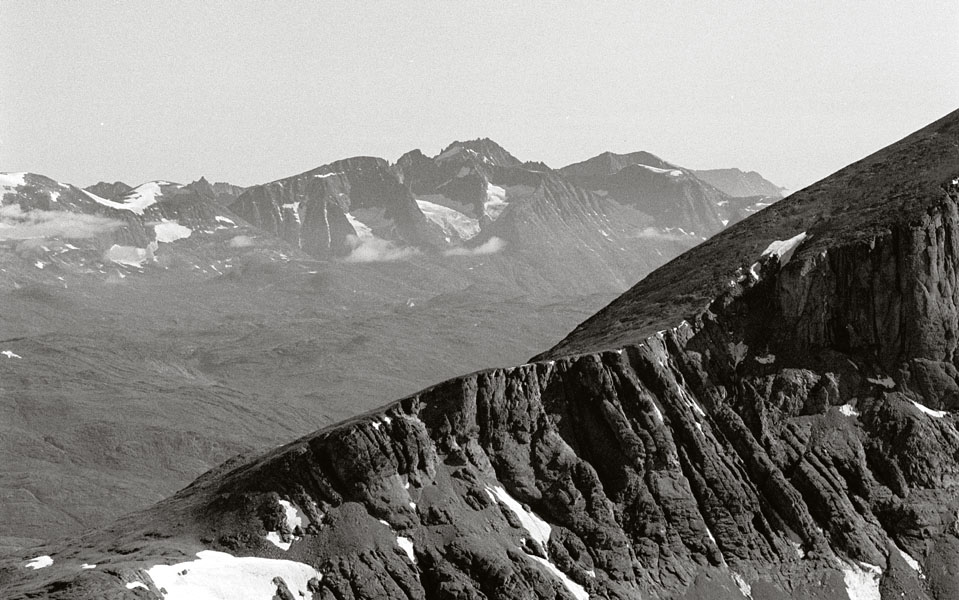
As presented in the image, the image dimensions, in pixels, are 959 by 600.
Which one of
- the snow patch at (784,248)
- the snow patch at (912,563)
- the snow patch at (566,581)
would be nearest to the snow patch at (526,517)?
the snow patch at (566,581)

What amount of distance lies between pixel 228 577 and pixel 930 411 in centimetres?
9798

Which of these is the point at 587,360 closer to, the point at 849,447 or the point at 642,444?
the point at 642,444

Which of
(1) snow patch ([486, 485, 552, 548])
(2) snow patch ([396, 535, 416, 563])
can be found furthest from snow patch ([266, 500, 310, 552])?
(1) snow patch ([486, 485, 552, 548])

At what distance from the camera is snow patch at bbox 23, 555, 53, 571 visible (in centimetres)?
13850

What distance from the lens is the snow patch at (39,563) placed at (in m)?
138

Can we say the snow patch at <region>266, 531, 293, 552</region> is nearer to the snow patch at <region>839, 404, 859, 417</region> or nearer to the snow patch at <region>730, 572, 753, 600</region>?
the snow patch at <region>730, 572, 753, 600</region>

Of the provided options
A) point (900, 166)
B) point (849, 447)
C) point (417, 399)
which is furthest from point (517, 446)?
point (900, 166)

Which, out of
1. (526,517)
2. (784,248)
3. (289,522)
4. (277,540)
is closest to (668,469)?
(526,517)

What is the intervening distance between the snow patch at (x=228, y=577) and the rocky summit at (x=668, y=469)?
288mm

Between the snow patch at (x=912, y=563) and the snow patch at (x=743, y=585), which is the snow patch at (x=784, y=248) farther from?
the snow patch at (x=743, y=585)

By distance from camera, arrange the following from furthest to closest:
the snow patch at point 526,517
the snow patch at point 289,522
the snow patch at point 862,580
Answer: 1. the snow patch at point 862,580
2. the snow patch at point 526,517
3. the snow patch at point 289,522

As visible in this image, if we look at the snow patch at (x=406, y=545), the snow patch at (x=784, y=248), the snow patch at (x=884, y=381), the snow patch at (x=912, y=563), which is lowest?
the snow patch at (x=912, y=563)

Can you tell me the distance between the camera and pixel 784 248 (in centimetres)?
19238

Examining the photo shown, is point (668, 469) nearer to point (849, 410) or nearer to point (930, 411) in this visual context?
point (849, 410)
